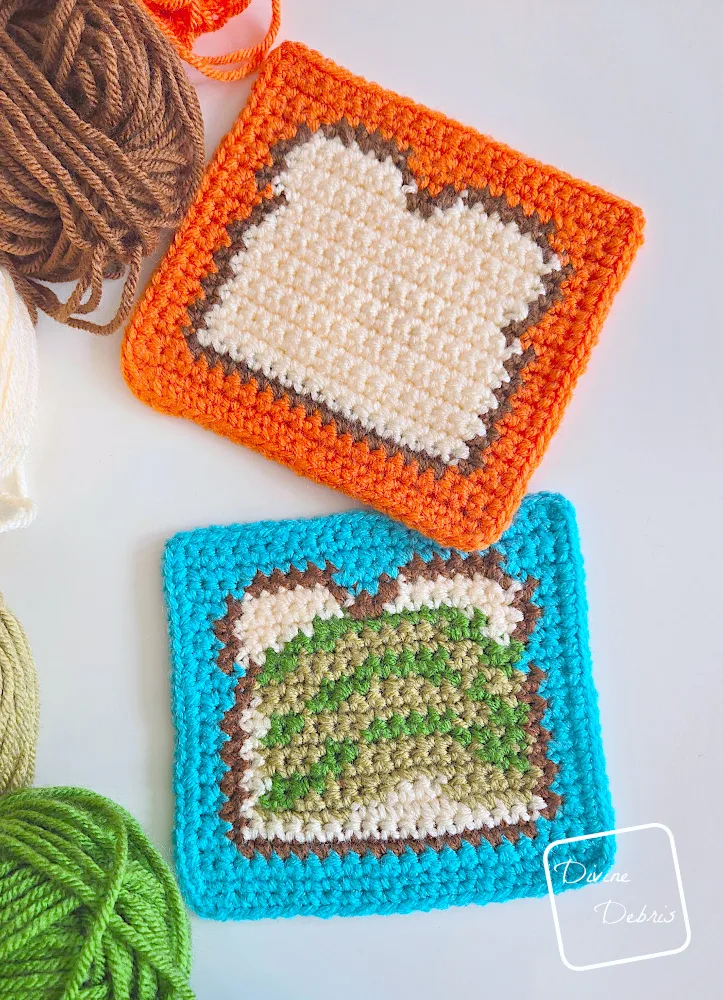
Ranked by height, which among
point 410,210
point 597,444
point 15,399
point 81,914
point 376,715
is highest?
point 410,210

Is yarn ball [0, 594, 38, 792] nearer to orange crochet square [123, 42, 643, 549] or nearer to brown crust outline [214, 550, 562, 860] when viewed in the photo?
brown crust outline [214, 550, 562, 860]

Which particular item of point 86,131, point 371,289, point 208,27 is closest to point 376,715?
point 371,289

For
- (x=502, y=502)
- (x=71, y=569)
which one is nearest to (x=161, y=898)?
(x=71, y=569)

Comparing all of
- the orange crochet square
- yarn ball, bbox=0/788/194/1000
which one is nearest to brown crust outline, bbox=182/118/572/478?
the orange crochet square

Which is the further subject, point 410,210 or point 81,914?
point 410,210

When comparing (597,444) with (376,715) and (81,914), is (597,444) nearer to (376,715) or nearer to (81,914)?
(376,715)

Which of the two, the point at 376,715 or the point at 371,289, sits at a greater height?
the point at 371,289

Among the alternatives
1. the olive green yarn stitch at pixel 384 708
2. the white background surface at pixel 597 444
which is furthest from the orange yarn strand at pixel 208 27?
the olive green yarn stitch at pixel 384 708
